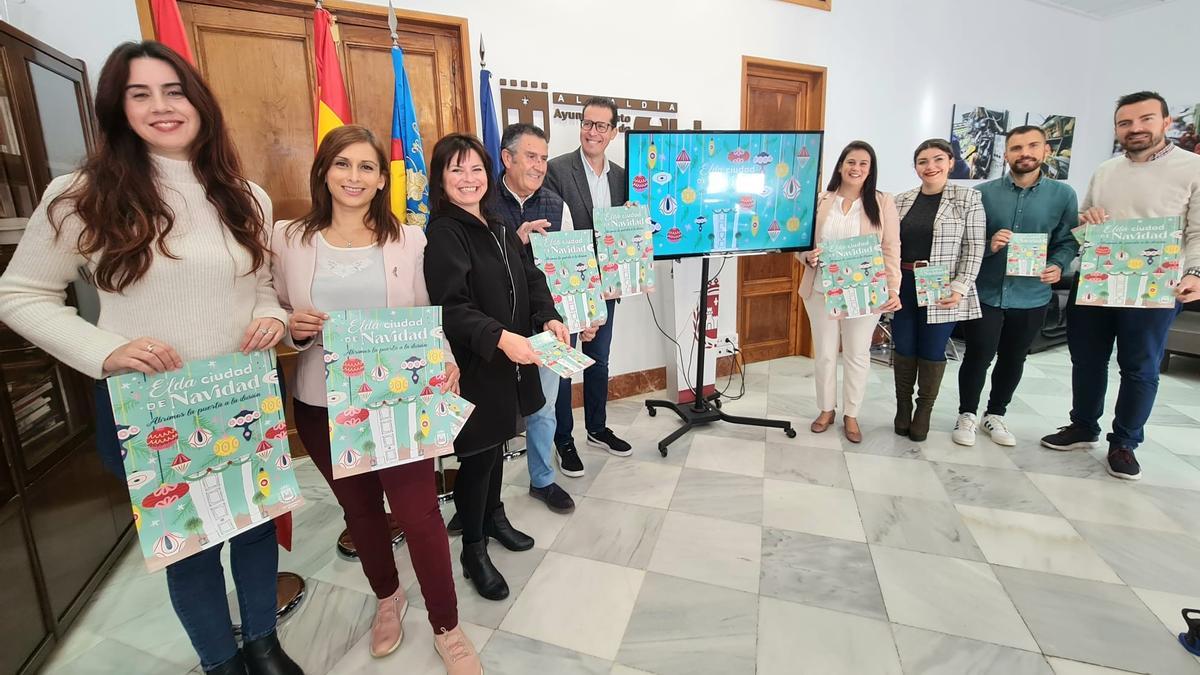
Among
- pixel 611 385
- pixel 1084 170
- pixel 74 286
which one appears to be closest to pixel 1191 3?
pixel 1084 170

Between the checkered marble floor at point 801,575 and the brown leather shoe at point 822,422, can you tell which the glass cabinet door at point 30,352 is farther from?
the brown leather shoe at point 822,422

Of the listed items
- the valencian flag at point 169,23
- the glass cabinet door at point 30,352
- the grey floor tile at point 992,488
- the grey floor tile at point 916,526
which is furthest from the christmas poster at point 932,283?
the glass cabinet door at point 30,352

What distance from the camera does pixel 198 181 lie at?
121 centimetres

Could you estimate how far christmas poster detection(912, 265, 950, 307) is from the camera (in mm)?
2664

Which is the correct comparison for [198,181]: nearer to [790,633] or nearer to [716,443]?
[790,633]

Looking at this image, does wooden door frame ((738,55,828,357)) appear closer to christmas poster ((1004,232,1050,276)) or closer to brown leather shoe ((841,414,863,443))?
brown leather shoe ((841,414,863,443))

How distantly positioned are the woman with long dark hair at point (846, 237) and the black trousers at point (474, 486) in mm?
1927

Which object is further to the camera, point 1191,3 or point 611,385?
point 1191,3

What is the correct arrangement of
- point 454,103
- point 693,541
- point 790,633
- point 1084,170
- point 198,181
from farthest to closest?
point 1084,170, point 454,103, point 693,541, point 790,633, point 198,181

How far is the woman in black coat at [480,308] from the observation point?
1.45m

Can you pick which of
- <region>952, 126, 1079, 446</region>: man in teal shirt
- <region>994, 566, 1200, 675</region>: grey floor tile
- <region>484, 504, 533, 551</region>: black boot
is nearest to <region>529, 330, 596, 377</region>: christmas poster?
<region>484, 504, 533, 551</region>: black boot

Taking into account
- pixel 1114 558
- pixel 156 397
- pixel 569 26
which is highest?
pixel 569 26

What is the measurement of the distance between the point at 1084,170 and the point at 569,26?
6.12 metres

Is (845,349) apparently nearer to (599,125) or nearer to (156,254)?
(599,125)
